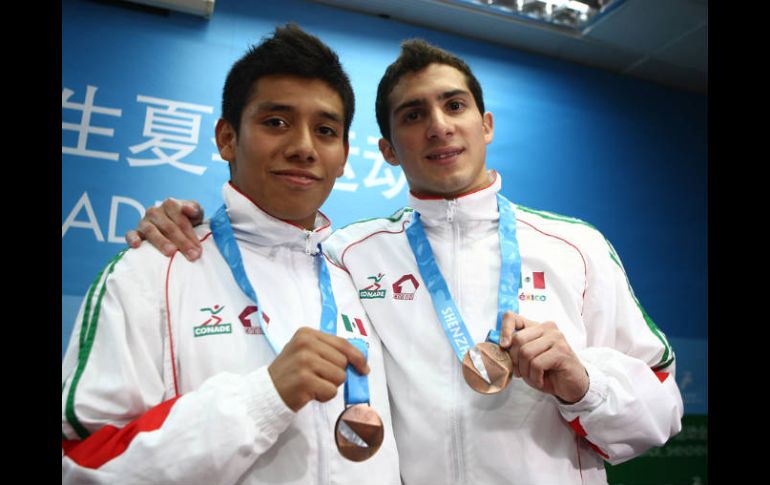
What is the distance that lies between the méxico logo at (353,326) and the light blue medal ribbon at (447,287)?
0.22 metres

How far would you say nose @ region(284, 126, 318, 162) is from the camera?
4.64 ft

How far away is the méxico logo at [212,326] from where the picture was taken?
128 centimetres

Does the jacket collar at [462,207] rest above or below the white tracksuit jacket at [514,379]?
above

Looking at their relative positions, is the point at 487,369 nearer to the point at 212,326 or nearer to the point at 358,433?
the point at 358,433

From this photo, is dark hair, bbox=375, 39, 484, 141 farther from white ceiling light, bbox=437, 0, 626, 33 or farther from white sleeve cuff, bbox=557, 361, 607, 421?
white ceiling light, bbox=437, 0, 626, 33

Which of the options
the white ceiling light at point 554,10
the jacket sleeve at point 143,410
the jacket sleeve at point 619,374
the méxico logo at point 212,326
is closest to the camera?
the jacket sleeve at point 143,410

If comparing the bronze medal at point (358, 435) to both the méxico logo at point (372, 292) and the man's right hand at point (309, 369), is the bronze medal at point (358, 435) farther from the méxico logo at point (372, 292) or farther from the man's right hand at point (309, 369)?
the méxico logo at point (372, 292)

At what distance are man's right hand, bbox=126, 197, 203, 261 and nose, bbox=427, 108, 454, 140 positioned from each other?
0.74 metres

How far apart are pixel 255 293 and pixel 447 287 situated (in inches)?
22.8

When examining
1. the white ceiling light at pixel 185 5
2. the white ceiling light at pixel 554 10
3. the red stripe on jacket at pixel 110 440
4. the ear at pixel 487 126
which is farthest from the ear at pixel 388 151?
the white ceiling light at pixel 554 10

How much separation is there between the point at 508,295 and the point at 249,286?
0.72 metres

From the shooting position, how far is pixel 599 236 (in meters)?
1.82

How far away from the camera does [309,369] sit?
3.57ft

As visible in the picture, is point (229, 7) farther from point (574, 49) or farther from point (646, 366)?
point (646, 366)
